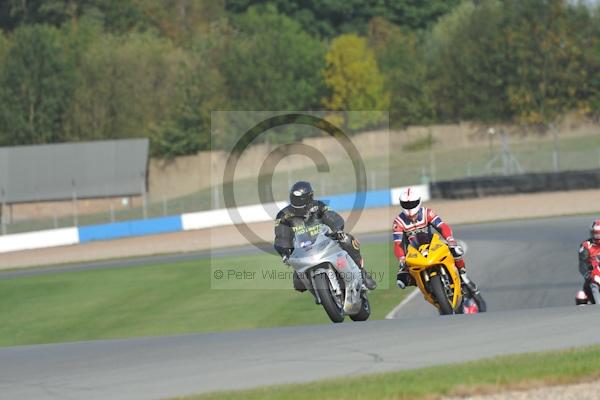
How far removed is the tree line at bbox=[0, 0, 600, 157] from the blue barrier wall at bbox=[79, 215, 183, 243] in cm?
2455

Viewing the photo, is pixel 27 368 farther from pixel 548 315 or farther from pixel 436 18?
pixel 436 18

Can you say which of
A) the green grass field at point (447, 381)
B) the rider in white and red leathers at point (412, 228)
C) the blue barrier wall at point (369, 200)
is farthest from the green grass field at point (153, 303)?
the blue barrier wall at point (369, 200)

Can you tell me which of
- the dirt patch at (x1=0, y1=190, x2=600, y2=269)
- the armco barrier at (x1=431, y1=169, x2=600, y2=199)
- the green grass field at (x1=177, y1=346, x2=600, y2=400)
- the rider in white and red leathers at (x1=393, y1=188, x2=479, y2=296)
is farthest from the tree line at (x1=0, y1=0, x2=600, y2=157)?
the green grass field at (x1=177, y1=346, x2=600, y2=400)

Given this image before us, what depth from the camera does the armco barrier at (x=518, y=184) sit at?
42.9 metres

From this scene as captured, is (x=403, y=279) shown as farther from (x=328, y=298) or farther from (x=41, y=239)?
(x=41, y=239)

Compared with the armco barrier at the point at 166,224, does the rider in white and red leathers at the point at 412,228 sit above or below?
above

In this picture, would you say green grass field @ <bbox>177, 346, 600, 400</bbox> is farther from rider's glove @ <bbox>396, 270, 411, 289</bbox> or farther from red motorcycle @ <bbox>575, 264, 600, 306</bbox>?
red motorcycle @ <bbox>575, 264, 600, 306</bbox>

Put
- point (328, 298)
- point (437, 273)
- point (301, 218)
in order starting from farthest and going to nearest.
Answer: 1. point (437, 273)
2. point (301, 218)
3. point (328, 298)

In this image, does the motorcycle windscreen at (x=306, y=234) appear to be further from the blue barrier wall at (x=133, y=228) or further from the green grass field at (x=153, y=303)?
the blue barrier wall at (x=133, y=228)

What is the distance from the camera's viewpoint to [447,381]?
29.9 feet

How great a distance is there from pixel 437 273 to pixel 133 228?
1352 inches

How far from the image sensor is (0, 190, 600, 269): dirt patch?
4166 centimetres

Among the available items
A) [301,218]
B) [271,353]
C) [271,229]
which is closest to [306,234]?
[301,218]

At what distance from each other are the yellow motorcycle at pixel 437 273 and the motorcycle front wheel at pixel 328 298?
1054mm
